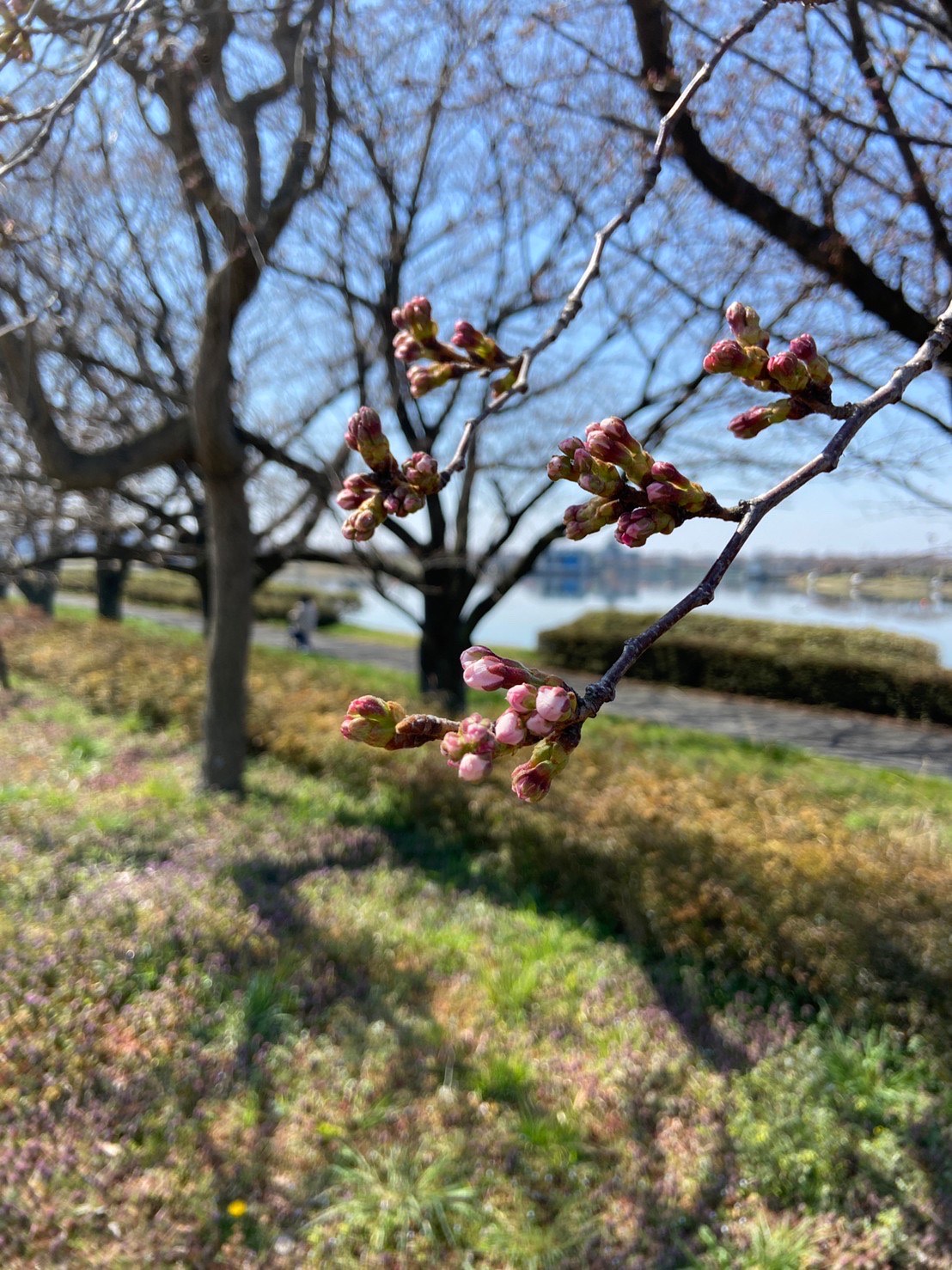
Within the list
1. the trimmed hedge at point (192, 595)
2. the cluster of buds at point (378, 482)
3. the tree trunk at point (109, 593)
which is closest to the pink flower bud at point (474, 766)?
the cluster of buds at point (378, 482)

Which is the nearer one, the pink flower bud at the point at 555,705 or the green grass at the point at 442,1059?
the pink flower bud at the point at 555,705

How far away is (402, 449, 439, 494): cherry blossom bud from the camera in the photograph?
116cm

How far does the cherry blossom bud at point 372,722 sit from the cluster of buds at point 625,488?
336 millimetres

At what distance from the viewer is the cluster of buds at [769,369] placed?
40.9 inches

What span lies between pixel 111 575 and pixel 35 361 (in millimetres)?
14186

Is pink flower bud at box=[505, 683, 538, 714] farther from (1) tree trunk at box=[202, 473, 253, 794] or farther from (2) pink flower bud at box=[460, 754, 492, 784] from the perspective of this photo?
(1) tree trunk at box=[202, 473, 253, 794]

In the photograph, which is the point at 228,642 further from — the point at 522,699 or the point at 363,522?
the point at 522,699

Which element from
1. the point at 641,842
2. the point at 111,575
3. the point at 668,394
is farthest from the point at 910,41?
the point at 111,575

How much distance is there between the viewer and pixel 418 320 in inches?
58.3

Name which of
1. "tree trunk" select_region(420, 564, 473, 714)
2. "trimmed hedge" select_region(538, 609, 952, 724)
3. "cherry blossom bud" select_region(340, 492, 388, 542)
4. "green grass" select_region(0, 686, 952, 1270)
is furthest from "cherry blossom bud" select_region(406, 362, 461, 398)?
"trimmed hedge" select_region(538, 609, 952, 724)

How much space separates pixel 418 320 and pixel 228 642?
5.67 m

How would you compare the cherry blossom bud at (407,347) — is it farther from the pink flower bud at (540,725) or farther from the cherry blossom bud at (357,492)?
the pink flower bud at (540,725)

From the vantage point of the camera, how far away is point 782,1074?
3396 millimetres

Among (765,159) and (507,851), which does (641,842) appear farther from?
(765,159)
